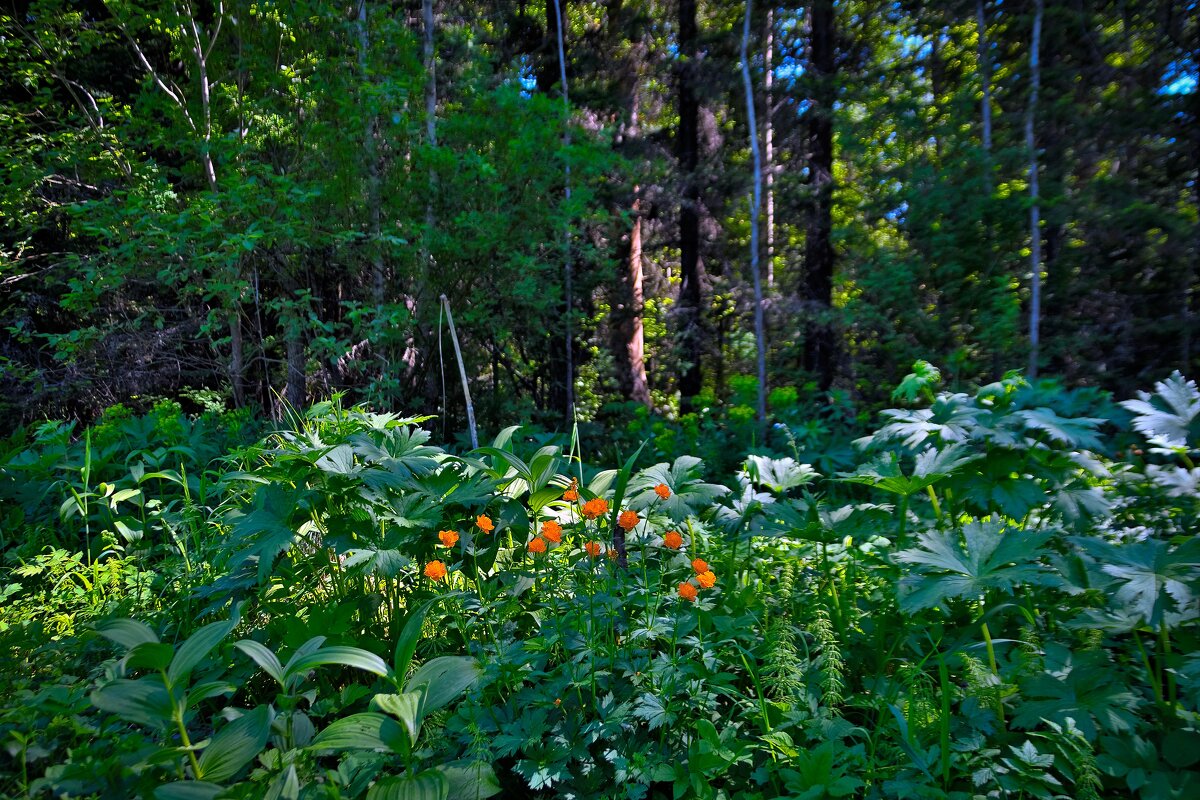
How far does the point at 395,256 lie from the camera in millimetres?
5152

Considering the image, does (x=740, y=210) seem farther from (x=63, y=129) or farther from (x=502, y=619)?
(x=502, y=619)

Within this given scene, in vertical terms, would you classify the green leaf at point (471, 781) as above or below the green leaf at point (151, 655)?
below

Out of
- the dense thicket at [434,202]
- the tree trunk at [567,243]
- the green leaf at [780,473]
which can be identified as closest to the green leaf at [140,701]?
the green leaf at [780,473]

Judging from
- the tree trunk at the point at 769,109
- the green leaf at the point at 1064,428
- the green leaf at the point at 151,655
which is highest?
the tree trunk at the point at 769,109

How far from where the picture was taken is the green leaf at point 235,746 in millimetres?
1100

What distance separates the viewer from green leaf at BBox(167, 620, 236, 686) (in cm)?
114

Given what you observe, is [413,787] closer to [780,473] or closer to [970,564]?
[970,564]

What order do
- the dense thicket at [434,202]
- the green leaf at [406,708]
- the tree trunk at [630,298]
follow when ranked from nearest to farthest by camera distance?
the green leaf at [406,708] < the dense thicket at [434,202] < the tree trunk at [630,298]

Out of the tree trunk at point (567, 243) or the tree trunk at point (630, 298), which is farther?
the tree trunk at point (630, 298)

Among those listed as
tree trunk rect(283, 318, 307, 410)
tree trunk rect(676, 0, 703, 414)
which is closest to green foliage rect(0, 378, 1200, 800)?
tree trunk rect(283, 318, 307, 410)

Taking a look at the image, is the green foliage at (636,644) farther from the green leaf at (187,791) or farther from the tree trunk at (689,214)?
the tree trunk at (689,214)

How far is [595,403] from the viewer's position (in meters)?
8.38

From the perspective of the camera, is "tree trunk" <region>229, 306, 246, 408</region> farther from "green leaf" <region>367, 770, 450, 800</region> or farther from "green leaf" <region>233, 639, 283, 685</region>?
"green leaf" <region>367, 770, 450, 800</region>

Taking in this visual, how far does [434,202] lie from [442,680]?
4.62 m
